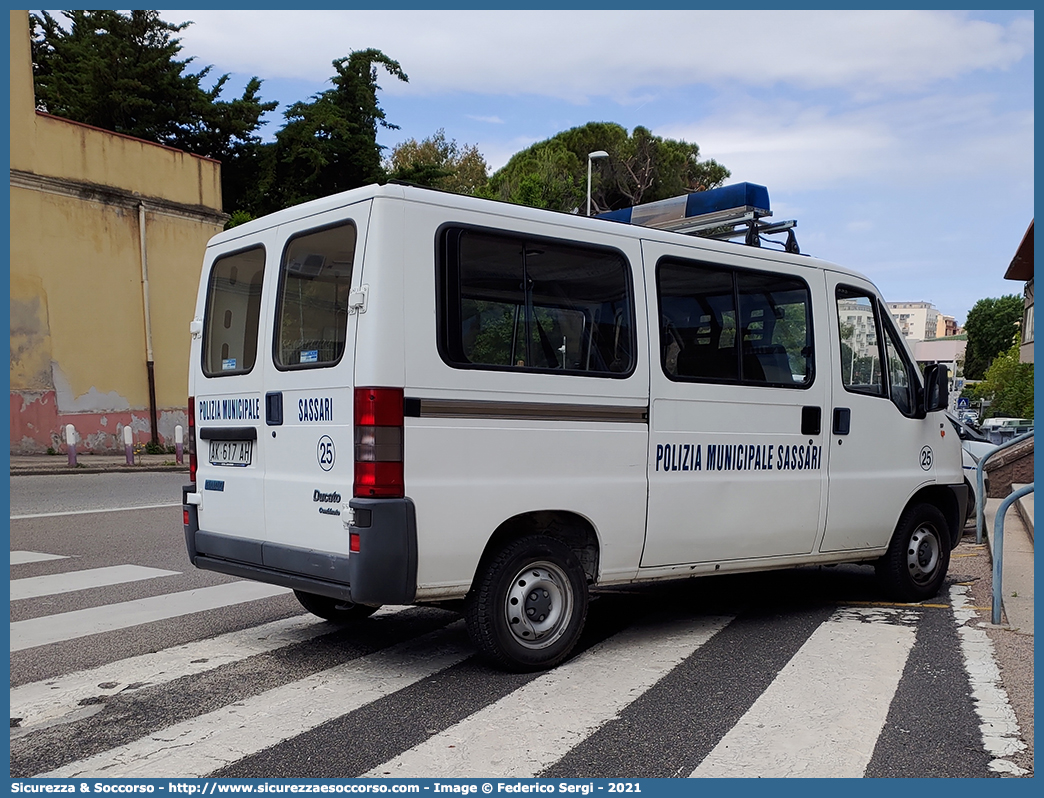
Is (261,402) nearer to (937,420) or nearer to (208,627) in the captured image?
(208,627)

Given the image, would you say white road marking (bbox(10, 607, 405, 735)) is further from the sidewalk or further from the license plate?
the sidewalk

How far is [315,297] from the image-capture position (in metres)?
5.31

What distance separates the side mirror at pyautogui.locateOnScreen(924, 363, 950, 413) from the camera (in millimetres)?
7363

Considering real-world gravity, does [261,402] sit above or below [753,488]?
above

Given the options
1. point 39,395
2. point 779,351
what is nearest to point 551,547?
point 779,351

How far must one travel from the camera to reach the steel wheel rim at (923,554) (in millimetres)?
7379

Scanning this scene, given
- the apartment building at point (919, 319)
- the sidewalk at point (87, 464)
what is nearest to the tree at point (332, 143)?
the sidewalk at point (87, 464)

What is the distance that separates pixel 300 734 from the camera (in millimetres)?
4316

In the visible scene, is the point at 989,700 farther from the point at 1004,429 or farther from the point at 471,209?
the point at 1004,429

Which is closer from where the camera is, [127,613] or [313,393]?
[313,393]

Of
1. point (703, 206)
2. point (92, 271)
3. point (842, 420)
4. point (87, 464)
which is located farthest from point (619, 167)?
point (842, 420)

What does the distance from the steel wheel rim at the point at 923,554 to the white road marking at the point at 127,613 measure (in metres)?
4.46

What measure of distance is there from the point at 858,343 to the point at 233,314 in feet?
13.8
